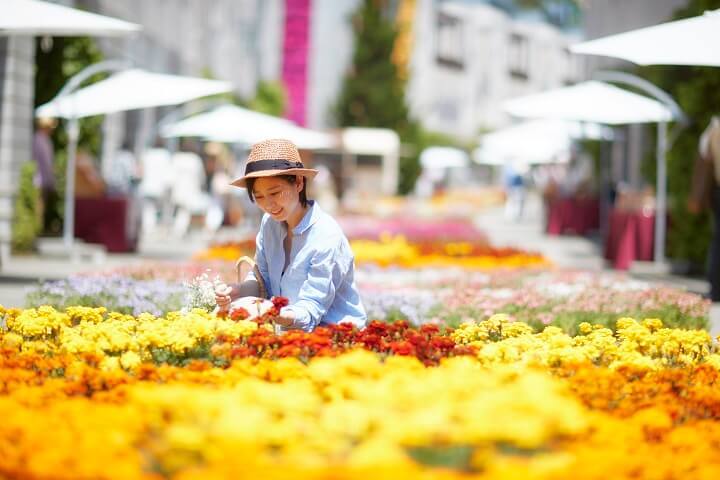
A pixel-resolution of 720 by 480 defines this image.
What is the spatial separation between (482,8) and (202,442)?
70.3 meters

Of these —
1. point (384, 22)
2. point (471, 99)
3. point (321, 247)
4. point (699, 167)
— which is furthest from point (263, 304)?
point (471, 99)

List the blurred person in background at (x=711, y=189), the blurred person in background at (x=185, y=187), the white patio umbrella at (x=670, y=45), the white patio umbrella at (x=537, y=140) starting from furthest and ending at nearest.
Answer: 1. the white patio umbrella at (x=537, y=140)
2. the blurred person in background at (x=185, y=187)
3. the blurred person in background at (x=711, y=189)
4. the white patio umbrella at (x=670, y=45)

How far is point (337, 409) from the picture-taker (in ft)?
12.6

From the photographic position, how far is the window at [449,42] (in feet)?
225

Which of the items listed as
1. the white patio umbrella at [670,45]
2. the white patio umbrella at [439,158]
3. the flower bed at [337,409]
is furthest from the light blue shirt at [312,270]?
the white patio umbrella at [439,158]

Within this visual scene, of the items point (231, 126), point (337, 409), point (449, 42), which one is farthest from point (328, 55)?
point (337, 409)

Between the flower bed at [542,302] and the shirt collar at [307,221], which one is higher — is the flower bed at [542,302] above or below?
below

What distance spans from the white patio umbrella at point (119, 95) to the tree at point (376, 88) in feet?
120

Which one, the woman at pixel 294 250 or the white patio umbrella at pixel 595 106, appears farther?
the white patio umbrella at pixel 595 106

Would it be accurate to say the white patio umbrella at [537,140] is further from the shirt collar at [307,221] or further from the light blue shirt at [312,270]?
the shirt collar at [307,221]

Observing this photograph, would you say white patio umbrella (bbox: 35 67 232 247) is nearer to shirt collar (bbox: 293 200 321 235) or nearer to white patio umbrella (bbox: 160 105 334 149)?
white patio umbrella (bbox: 160 105 334 149)

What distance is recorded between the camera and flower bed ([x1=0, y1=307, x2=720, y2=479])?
11.1 feet

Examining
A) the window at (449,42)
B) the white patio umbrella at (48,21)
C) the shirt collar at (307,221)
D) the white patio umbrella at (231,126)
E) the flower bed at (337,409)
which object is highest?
the window at (449,42)

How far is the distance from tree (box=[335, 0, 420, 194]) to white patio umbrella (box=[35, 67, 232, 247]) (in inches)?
1435
